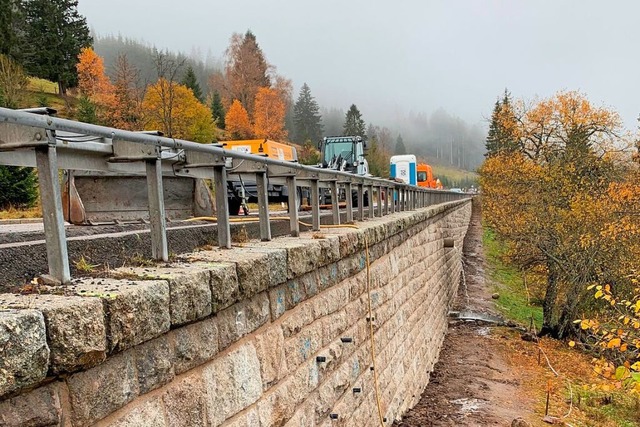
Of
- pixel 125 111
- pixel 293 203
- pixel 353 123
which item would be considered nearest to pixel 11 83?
pixel 125 111

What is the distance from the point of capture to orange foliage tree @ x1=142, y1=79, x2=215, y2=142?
3503 cm

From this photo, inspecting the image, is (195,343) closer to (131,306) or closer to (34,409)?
(131,306)

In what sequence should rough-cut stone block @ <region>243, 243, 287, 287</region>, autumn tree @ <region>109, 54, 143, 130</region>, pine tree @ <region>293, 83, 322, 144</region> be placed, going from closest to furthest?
rough-cut stone block @ <region>243, 243, 287, 287</region> → autumn tree @ <region>109, 54, 143, 130</region> → pine tree @ <region>293, 83, 322, 144</region>

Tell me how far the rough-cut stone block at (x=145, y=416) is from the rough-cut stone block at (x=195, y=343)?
21cm

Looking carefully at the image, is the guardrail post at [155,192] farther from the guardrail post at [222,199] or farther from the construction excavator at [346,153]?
the construction excavator at [346,153]

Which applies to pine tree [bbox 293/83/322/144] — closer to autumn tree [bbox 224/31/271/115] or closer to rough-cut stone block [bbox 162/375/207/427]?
autumn tree [bbox 224/31/271/115]

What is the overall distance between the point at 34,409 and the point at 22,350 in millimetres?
252

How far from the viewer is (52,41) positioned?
50.7m

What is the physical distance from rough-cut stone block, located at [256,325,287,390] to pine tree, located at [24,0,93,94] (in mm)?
52850

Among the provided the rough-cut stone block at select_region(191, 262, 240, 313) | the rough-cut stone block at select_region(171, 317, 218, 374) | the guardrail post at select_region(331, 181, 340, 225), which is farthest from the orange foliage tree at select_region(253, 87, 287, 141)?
the rough-cut stone block at select_region(171, 317, 218, 374)

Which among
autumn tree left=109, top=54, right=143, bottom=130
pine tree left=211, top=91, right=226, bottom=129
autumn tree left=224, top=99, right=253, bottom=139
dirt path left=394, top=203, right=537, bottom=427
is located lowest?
dirt path left=394, top=203, right=537, bottom=427

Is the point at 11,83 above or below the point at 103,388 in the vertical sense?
above

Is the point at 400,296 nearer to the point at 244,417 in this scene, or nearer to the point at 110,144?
the point at 244,417

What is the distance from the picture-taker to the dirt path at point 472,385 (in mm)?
9398
